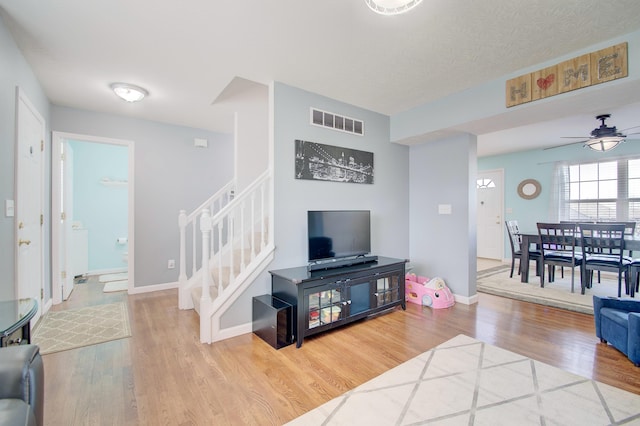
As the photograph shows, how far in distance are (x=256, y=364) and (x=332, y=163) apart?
2300mm

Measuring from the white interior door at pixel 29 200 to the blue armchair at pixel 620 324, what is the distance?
5.01 meters

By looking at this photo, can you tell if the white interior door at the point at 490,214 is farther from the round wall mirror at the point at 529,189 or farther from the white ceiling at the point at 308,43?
the white ceiling at the point at 308,43

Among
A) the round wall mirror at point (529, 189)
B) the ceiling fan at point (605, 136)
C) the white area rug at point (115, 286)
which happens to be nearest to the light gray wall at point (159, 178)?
the white area rug at point (115, 286)

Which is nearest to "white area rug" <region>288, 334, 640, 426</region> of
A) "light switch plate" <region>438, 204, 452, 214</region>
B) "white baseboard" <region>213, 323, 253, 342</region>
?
"white baseboard" <region>213, 323, 253, 342</region>

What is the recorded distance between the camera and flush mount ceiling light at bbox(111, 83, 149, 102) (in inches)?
127

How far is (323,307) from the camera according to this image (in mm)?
2852

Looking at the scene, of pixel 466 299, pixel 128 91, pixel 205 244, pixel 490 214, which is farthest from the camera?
pixel 490 214

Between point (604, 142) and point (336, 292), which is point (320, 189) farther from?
point (604, 142)

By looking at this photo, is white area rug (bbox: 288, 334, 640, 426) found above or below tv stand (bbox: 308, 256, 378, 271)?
below

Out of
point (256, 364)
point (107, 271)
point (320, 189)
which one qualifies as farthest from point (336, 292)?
point (107, 271)

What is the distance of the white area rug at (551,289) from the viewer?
371cm

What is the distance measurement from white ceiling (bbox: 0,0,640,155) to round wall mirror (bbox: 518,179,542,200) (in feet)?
12.7

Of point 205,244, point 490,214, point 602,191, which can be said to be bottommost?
point 205,244

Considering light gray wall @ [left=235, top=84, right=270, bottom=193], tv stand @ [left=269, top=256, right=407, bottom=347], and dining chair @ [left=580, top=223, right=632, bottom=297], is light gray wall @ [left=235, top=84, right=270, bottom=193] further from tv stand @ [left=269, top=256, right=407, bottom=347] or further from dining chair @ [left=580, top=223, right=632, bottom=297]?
dining chair @ [left=580, top=223, right=632, bottom=297]
